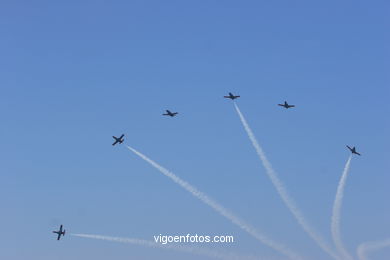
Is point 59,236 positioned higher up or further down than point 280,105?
further down

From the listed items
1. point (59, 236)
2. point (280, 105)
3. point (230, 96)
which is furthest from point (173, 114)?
point (59, 236)

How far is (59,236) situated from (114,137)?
51.2m

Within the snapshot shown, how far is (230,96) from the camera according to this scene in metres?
187

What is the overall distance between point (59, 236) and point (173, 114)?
7450 centimetres

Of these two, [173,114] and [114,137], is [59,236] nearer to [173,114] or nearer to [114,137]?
[114,137]

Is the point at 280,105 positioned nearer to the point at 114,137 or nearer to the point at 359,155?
the point at 359,155

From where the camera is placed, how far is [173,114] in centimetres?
18750

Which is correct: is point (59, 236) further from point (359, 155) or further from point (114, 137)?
point (359, 155)

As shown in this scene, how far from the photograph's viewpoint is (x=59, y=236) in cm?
19012

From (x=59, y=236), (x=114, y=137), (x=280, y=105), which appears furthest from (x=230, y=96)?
(x=59, y=236)

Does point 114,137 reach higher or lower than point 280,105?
lower

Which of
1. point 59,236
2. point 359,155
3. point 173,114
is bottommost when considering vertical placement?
point 59,236

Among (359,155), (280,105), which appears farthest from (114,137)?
(359,155)

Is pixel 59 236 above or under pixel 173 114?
under
